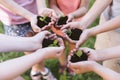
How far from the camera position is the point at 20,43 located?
5.83ft

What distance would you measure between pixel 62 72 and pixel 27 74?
29 centimetres

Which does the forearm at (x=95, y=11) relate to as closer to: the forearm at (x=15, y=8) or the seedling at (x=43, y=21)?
the seedling at (x=43, y=21)

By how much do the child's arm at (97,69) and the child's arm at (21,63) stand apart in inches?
5.7

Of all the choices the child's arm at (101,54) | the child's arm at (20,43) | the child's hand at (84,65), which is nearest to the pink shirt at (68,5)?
the child's arm at (20,43)

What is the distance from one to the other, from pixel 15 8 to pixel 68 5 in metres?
0.39

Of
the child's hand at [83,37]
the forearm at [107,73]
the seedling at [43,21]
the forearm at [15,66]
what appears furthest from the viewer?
the seedling at [43,21]

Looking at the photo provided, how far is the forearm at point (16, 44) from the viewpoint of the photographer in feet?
5.41

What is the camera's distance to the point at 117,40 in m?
1.99

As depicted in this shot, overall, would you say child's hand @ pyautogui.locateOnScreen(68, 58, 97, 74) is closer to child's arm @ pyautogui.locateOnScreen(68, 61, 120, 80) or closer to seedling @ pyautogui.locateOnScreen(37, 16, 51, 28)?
child's arm @ pyautogui.locateOnScreen(68, 61, 120, 80)

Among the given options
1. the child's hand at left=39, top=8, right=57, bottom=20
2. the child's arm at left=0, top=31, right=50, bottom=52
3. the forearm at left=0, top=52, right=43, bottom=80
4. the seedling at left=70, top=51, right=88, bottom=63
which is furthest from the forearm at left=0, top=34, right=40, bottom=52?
the child's hand at left=39, top=8, right=57, bottom=20

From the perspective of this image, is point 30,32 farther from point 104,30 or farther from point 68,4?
point 104,30

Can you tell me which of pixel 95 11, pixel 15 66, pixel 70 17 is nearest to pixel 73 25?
pixel 70 17

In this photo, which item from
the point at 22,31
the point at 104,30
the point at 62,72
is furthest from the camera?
the point at 62,72

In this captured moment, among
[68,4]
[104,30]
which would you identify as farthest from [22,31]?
[104,30]
